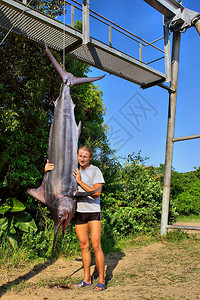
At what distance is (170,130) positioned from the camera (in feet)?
23.6

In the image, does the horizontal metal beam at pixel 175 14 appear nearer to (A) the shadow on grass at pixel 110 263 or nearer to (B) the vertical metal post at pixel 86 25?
(B) the vertical metal post at pixel 86 25

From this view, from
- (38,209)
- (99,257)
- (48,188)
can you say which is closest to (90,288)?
(99,257)

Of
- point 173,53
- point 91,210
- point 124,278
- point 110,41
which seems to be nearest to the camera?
point 91,210

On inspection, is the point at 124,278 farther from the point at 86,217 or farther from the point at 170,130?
the point at 170,130

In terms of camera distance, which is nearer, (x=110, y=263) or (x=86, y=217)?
(x=86, y=217)

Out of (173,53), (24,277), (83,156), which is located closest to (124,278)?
(24,277)

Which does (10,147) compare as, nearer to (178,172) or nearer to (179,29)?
(179,29)

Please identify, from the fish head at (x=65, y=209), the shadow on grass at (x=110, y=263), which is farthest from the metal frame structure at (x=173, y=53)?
the fish head at (x=65, y=209)

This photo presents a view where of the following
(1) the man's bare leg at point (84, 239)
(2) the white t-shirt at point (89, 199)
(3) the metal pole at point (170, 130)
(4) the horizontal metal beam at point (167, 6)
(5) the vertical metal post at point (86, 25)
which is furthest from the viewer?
(3) the metal pole at point (170, 130)

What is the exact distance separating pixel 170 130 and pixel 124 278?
421 centimetres

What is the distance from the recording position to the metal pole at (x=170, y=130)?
7.09m

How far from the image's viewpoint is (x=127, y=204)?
796cm

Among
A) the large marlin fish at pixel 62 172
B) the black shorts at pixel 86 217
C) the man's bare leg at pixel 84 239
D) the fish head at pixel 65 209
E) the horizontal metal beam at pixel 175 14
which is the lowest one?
the man's bare leg at pixel 84 239

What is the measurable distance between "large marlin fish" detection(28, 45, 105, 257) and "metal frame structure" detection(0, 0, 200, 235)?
65.5 inches
